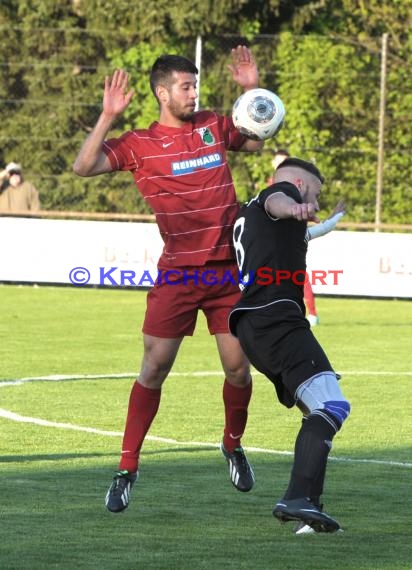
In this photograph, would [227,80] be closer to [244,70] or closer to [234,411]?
[244,70]

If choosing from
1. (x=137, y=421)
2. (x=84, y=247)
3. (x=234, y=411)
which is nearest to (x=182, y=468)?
(x=234, y=411)

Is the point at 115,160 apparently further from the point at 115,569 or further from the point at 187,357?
the point at 187,357

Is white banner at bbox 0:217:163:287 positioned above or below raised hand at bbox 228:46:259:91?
below

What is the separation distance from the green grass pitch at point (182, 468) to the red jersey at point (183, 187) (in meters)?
1.28

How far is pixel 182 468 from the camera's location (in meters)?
9.01

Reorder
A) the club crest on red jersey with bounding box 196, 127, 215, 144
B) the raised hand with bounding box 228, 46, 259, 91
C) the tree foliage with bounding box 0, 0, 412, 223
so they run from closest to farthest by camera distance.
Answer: the club crest on red jersey with bounding box 196, 127, 215, 144
the raised hand with bounding box 228, 46, 259, 91
the tree foliage with bounding box 0, 0, 412, 223

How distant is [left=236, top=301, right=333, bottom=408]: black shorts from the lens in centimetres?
723

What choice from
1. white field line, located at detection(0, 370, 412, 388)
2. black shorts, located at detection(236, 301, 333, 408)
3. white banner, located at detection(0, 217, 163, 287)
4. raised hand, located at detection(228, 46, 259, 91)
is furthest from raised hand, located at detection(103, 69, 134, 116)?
white banner, located at detection(0, 217, 163, 287)

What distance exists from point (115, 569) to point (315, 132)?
20224mm

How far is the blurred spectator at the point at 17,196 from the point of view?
24656 mm

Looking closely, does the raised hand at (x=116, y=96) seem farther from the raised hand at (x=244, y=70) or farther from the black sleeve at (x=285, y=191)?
the black sleeve at (x=285, y=191)

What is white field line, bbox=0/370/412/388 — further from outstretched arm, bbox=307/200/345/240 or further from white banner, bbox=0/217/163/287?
white banner, bbox=0/217/163/287

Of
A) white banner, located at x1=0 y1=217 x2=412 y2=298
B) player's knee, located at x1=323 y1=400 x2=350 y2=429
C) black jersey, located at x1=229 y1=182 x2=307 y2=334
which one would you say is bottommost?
white banner, located at x1=0 y1=217 x2=412 y2=298

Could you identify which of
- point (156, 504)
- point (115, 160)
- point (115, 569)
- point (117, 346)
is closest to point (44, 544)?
point (115, 569)
